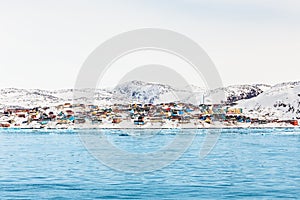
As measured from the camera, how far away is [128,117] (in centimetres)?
17538

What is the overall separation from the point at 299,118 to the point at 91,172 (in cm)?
15154

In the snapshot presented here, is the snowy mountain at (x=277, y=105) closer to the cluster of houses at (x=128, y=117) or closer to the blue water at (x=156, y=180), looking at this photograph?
the cluster of houses at (x=128, y=117)

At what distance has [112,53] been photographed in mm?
40312

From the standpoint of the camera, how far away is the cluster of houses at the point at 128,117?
15962 centimetres

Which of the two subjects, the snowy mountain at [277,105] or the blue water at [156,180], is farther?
the snowy mountain at [277,105]

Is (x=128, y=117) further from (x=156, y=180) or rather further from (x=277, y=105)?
(x=156, y=180)

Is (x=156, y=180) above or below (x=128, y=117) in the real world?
below

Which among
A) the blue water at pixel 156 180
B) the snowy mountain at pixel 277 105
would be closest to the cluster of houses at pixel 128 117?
the snowy mountain at pixel 277 105

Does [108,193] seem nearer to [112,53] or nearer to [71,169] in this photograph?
[71,169]

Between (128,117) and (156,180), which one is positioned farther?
(128,117)

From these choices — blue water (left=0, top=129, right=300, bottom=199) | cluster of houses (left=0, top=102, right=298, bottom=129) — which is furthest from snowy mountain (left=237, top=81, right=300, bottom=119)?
blue water (left=0, top=129, right=300, bottom=199)

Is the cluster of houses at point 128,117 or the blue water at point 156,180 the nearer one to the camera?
the blue water at point 156,180

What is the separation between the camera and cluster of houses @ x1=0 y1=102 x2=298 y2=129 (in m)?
160

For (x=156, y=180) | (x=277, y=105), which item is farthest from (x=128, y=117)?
(x=156, y=180)
